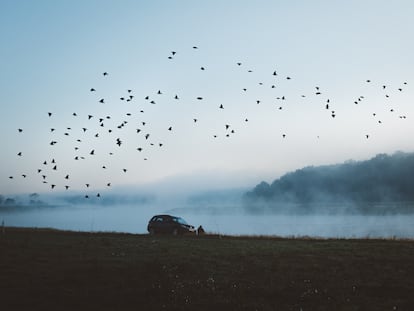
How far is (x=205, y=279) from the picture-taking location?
51.8 ft

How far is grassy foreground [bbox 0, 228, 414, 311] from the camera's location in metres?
12.7

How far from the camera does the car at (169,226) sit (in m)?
40.3

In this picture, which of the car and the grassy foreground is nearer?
the grassy foreground

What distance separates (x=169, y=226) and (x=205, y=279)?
25126 millimetres

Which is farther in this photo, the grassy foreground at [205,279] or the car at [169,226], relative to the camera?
the car at [169,226]

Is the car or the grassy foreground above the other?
the car

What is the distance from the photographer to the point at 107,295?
1361 cm

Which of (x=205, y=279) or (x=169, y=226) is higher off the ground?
(x=169, y=226)

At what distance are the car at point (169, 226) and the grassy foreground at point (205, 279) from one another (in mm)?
16503

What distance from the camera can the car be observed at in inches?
1586

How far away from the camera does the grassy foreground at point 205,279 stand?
12.7 meters

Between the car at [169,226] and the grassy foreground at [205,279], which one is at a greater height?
the car at [169,226]

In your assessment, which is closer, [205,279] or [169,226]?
[205,279]

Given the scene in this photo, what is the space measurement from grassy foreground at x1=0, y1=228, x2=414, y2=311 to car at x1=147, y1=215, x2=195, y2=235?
16.5m
